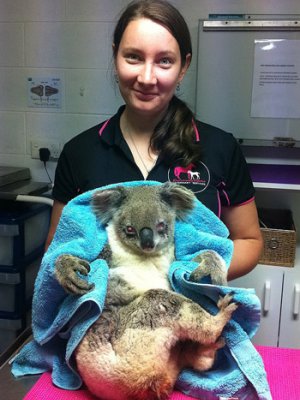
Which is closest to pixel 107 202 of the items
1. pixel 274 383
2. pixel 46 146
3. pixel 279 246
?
pixel 274 383

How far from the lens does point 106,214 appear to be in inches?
34.9

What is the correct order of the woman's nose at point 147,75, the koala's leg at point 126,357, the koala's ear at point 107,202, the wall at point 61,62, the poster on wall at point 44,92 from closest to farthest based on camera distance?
the koala's leg at point 126,357
the koala's ear at point 107,202
the woman's nose at point 147,75
the wall at point 61,62
the poster on wall at point 44,92

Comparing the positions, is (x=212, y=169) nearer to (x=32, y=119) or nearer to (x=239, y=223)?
(x=239, y=223)

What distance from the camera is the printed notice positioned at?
195cm

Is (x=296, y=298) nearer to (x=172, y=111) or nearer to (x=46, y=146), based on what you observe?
(x=172, y=111)

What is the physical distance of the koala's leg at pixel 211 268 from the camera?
808 mm

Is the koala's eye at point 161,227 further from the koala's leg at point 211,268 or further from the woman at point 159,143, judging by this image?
the woman at point 159,143

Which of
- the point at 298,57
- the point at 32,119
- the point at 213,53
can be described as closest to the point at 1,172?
the point at 32,119

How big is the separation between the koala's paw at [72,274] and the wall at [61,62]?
1.54m

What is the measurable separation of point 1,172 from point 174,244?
5.10 ft

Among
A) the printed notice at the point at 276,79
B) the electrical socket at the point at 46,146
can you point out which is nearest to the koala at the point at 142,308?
the printed notice at the point at 276,79

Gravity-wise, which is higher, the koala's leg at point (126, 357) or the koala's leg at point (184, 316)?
the koala's leg at point (184, 316)

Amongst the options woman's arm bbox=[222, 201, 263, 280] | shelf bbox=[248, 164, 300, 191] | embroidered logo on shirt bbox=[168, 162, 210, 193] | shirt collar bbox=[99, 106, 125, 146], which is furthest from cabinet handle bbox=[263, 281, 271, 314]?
shirt collar bbox=[99, 106, 125, 146]

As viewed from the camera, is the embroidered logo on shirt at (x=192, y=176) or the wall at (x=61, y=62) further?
the wall at (x=61, y=62)
